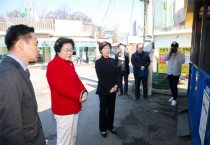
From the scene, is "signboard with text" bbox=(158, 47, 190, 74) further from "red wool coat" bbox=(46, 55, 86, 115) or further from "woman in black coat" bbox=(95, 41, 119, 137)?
"red wool coat" bbox=(46, 55, 86, 115)

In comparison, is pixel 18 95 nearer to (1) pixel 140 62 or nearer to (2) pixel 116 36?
(1) pixel 140 62

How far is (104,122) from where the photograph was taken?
341 centimetres

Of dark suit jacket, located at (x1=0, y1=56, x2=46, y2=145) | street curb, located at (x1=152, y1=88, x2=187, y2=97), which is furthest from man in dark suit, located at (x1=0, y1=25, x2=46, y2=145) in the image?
street curb, located at (x1=152, y1=88, x2=187, y2=97)

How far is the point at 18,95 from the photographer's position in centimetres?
118

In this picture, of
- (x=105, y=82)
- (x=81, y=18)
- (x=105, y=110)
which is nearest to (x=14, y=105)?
(x=105, y=82)

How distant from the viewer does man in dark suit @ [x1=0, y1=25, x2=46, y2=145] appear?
111 cm

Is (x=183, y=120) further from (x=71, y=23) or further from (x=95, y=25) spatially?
(x=95, y=25)

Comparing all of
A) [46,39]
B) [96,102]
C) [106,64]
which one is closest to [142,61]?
[96,102]

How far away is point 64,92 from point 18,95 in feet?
3.10

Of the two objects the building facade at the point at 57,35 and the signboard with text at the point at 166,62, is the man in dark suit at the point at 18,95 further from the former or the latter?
the building facade at the point at 57,35

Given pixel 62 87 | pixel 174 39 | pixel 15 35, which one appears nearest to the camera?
pixel 15 35

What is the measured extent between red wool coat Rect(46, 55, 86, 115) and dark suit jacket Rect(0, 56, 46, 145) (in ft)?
2.55

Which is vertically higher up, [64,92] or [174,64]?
[174,64]

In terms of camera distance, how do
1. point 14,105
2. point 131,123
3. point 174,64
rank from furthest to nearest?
point 174,64
point 131,123
point 14,105
